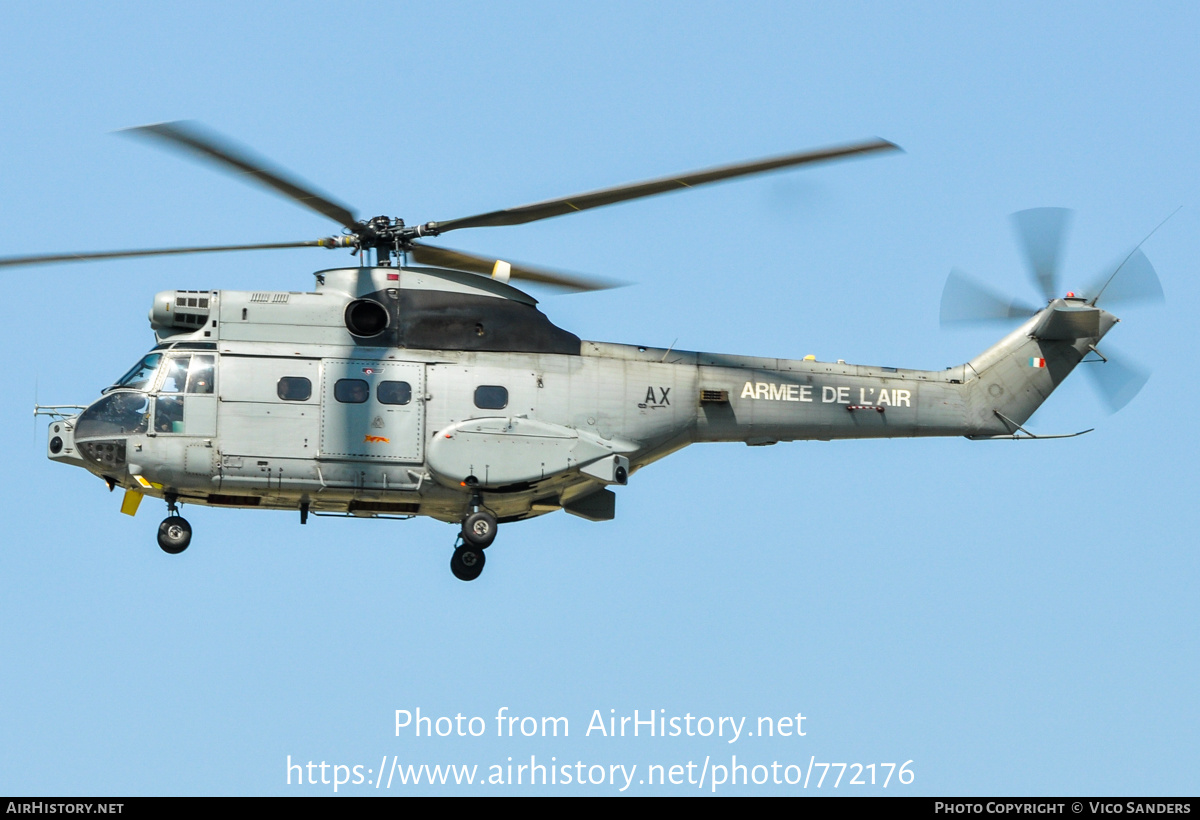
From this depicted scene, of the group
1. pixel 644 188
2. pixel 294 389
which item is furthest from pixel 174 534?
pixel 644 188

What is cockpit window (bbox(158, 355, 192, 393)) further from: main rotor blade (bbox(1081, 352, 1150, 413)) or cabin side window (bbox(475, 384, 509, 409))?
main rotor blade (bbox(1081, 352, 1150, 413))

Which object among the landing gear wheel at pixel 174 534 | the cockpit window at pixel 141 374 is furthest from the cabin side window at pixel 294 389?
the landing gear wheel at pixel 174 534

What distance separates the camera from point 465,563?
24297mm

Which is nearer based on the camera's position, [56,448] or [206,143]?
[206,143]

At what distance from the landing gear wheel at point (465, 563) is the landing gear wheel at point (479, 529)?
0.41 m

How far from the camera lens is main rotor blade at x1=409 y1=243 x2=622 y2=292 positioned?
83.2ft

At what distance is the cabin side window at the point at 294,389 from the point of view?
77.9 feet

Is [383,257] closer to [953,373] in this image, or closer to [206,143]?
[206,143]

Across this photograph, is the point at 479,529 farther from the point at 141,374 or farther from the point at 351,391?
the point at 141,374

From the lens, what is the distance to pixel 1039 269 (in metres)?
26.3

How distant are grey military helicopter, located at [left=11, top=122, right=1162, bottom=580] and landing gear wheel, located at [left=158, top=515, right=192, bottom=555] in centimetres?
2

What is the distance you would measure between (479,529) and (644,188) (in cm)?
530
